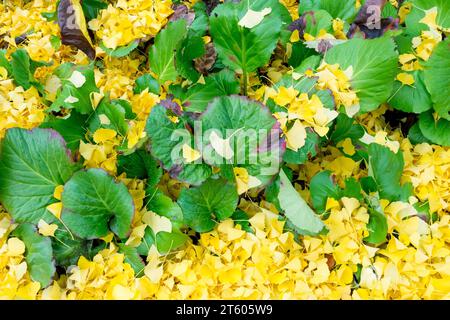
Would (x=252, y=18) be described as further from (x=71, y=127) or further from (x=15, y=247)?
(x=15, y=247)

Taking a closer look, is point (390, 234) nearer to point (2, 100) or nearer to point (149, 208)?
point (149, 208)

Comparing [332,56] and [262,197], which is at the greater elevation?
[332,56]

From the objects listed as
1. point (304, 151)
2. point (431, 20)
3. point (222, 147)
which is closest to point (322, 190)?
point (304, 151)

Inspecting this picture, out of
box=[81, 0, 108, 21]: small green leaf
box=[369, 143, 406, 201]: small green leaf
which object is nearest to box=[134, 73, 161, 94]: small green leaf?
box=[81, 0, 108, 21]: small green leaf

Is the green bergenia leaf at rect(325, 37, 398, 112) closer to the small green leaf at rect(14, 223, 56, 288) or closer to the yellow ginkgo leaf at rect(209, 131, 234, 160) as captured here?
the yellow ginkgo leaf at rect(209, 131, 234, 160)

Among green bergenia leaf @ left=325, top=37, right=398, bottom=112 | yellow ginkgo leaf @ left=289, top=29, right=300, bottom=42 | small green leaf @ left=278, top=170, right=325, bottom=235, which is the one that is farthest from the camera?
yellow ginkgo leaf @ left=289, top=29, right=300, bottom=42
